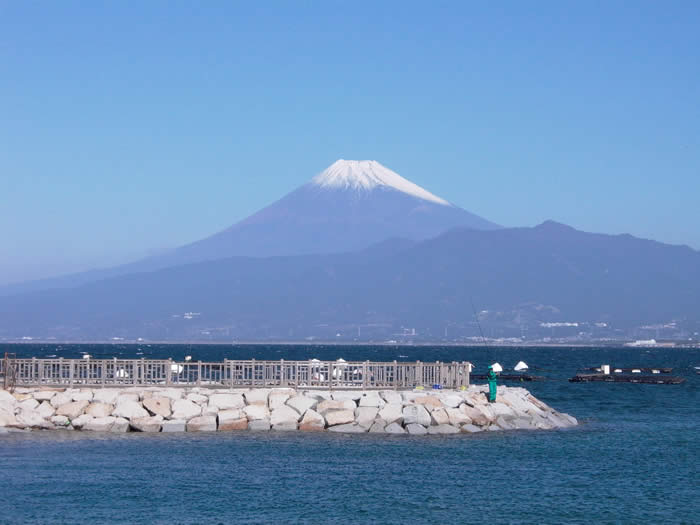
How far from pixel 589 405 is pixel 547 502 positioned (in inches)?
1236

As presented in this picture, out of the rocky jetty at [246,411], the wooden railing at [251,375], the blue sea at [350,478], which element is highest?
the wooden railing at [251,375]

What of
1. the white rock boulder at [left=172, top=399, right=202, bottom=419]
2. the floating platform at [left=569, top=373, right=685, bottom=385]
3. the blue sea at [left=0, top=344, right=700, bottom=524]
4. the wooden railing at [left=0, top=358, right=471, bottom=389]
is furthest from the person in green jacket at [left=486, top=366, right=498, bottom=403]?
the floating platform at [left=569, top=373, right=685, bottom=385]

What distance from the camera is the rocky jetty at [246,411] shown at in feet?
137

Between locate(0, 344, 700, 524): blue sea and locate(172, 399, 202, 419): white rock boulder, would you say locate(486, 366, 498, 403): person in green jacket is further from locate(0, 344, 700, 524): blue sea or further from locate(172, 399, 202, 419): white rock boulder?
locate(172, 399, 202, 419): white rock boulder

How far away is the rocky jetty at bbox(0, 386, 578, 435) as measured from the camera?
137 feet

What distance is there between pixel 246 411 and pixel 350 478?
36.1 ft

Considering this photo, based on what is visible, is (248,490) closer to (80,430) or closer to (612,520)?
(612,520)

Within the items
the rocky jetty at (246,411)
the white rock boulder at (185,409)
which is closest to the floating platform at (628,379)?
the rocky jetty at (246,411)

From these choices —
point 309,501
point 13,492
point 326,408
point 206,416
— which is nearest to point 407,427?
point 326,408

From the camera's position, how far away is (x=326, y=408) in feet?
140

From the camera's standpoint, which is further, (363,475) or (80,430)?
(80,430)

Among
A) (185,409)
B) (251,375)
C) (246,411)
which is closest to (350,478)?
(246,411)

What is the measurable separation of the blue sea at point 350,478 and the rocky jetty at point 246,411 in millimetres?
1208

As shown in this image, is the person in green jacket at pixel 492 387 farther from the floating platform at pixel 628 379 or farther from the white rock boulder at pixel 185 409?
the floating platform at pixel 628 379
